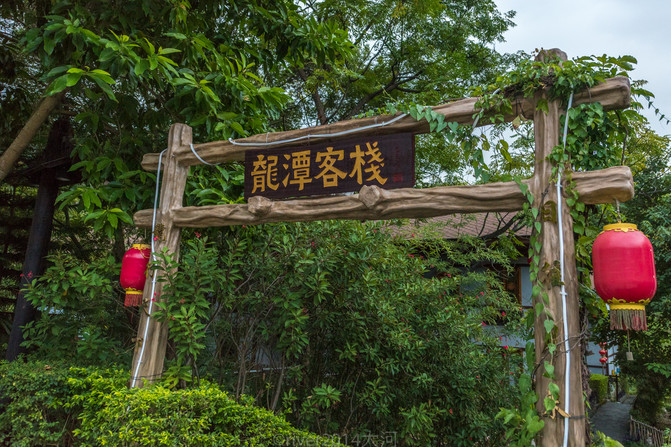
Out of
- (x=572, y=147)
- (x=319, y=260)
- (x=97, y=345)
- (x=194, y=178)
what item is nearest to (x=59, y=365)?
(x=97, y=345)

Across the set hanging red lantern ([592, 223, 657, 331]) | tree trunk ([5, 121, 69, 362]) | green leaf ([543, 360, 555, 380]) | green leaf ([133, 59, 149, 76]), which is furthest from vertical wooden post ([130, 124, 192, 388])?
hanging red lantern ([592, 223, 657, 331])

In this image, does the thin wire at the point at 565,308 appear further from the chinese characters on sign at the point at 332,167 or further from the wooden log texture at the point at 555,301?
the chinese characters on sign at the point at 332,167

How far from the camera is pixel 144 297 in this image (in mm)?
4090

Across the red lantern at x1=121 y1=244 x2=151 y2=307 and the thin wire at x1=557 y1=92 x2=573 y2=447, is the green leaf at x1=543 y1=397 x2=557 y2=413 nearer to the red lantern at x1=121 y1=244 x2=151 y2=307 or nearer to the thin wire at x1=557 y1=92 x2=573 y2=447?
the thin wire at x1=557 y1=92 x2=573 y2=447

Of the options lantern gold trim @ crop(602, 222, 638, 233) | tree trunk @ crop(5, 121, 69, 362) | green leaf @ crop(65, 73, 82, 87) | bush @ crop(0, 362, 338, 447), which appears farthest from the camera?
tree trunk @ crop(5, 121, 69, 362)

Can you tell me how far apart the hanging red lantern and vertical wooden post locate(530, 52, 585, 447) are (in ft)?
0.63

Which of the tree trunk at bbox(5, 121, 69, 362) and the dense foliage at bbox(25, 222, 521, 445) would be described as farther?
the tree trunk at bbox(5, 121, 69, 362)

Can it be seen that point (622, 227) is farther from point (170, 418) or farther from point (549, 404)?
point (170, 418)

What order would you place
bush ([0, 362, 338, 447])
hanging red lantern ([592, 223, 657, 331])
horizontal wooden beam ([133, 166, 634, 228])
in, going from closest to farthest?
hanging red lantern ([592, 223, 657, 331]) → horizontal wooden beam ([133, 166, 634, 228]) → bush ([0, 362, 338, 447])

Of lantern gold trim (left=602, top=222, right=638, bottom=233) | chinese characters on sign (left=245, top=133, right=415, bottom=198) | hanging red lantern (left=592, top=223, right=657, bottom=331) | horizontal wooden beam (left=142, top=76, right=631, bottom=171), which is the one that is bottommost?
hanging red lantern (left=592, top=223, right=657, bottom=331)

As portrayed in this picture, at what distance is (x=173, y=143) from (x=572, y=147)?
10.7 ft

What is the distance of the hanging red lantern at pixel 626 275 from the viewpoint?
2498 mm

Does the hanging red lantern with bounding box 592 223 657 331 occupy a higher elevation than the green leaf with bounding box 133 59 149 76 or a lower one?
lower

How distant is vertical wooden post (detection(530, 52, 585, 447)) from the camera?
8.63ft
